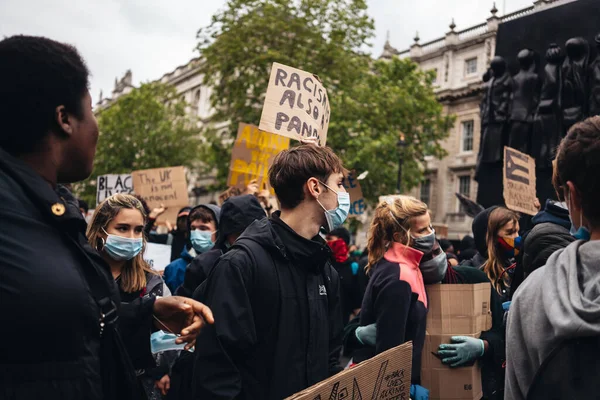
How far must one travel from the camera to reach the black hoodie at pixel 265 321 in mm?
2238

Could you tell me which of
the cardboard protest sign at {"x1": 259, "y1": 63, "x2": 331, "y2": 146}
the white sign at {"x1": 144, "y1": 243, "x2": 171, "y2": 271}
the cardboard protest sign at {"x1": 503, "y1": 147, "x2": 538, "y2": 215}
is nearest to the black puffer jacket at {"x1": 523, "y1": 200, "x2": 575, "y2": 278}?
the cardboard protest sign at {"x1": 259, "y1": 63, "x2": 331, "y2": 146}

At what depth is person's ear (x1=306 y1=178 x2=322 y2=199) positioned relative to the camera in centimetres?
273

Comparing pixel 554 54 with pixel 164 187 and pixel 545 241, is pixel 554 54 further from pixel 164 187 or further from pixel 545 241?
pixel 164 187

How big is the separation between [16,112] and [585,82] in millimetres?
8206

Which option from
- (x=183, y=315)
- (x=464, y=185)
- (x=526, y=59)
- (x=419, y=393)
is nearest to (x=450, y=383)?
(x=419, y=393)

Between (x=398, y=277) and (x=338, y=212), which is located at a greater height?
(x=338, y=212)

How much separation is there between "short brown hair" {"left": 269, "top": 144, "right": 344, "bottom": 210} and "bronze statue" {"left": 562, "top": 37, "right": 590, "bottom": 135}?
21.3 feet

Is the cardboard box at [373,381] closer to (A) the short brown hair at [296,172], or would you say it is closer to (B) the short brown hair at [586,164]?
(A) the short brown hair at [296,172]

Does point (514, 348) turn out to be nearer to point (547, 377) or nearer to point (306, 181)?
point (547, 377)

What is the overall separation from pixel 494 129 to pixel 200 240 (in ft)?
19.5

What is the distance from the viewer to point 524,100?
347 inches

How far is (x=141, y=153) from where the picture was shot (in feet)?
116

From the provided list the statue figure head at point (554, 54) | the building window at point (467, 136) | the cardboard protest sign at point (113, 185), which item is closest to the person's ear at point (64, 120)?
the statue figure head at point (554, 54)

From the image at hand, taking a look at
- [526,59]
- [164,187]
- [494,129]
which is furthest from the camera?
[164,187]
